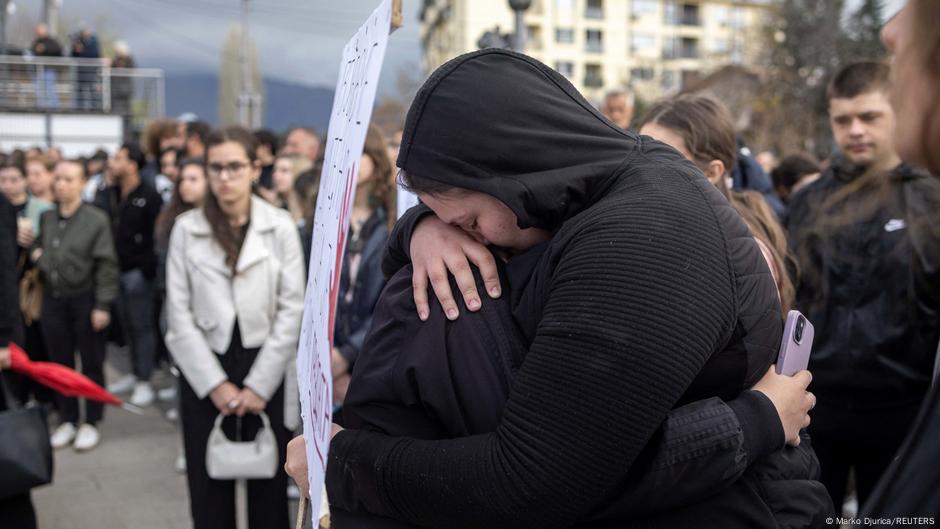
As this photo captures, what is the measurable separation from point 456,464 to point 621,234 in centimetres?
43

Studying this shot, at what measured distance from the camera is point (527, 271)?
1.37 metres

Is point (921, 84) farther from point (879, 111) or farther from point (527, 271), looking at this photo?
point (879, 111)

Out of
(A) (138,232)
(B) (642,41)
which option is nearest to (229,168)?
(A) (138,232)

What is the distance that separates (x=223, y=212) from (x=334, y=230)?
271 cm

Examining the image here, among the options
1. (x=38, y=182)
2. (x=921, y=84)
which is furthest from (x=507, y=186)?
(x=38, y=182)

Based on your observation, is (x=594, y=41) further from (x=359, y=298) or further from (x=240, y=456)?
(x=240, y=456)

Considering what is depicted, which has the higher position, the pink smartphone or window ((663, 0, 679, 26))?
window ((663, 0, 679, 26))

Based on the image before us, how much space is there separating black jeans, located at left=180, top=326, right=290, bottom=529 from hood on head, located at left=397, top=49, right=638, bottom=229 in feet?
8.93

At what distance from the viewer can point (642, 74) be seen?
45875mm

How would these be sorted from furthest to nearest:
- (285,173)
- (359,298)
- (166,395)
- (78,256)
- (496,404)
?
(166,395)
(285,173)
(78,256)
(359,298)
(496,404)

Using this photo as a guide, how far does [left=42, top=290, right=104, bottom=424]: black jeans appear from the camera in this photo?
241 inches

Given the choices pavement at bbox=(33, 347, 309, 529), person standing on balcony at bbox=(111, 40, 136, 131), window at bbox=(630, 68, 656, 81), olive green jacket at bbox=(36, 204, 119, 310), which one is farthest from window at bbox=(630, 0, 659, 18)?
pavement at bbox=(33, 347, 309, 529)

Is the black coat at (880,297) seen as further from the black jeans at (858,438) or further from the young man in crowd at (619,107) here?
the young man in crowd at (619,107)

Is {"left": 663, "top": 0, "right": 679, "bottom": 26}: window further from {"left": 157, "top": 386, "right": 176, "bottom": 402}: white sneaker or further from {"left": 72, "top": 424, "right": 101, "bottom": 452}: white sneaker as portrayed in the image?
{"left": 72, "top": 424, "right": 101, "bottom": 452}: white sneaker
